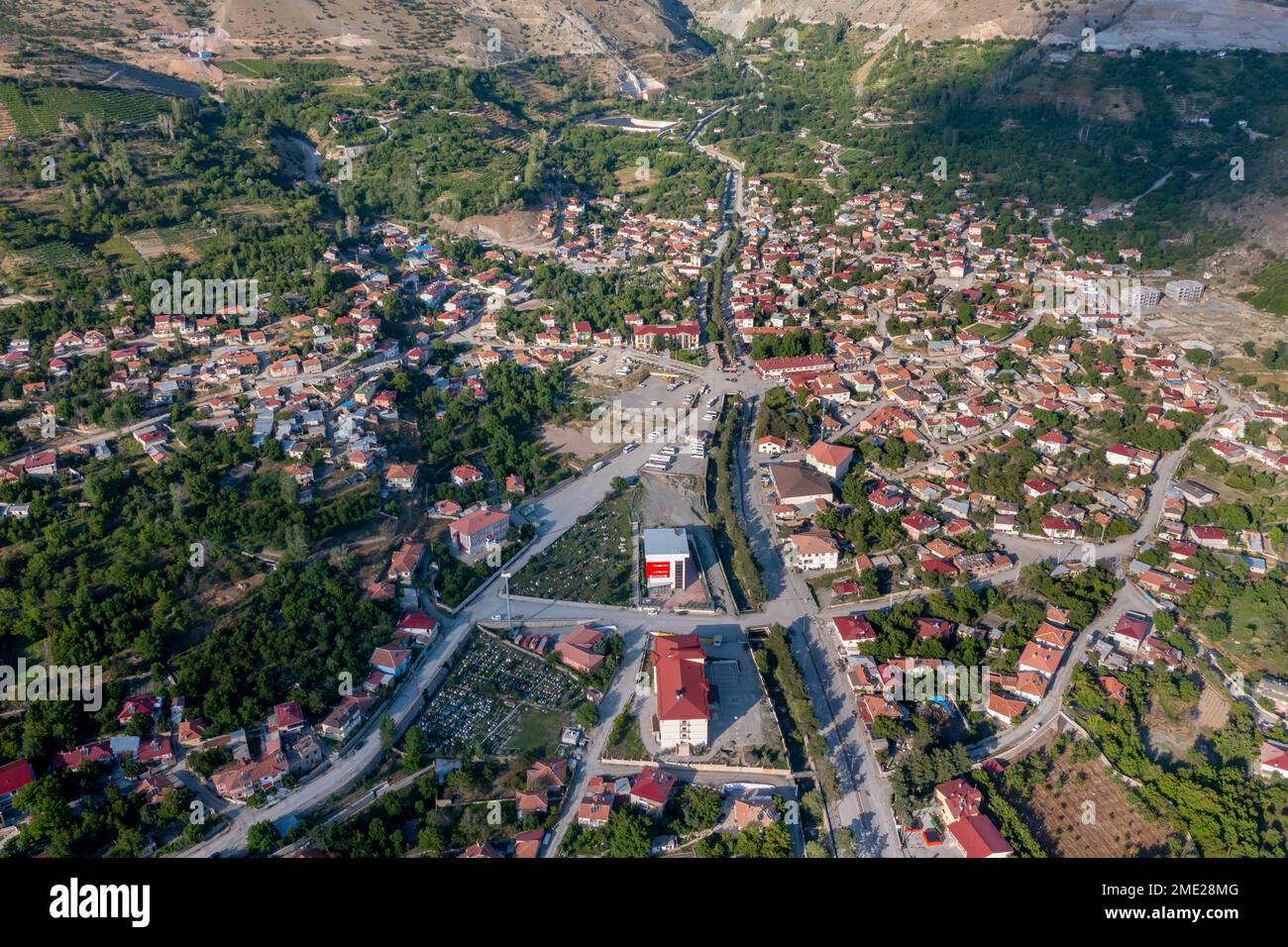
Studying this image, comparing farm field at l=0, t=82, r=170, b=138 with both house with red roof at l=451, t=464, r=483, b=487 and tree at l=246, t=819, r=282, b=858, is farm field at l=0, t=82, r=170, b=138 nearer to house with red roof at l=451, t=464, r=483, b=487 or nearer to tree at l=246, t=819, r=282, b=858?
house with red roof at l=451, t=464, r=483, b=487

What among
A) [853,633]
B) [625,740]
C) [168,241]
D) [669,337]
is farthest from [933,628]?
[168,241]

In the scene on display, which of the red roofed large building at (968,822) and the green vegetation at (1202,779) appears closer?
the red roofed large building at (968,822)

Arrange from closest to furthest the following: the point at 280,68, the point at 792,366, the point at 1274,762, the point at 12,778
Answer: the point at 12,778 → the point at 1274,762 → the point at 792,366 → the point at 280,68

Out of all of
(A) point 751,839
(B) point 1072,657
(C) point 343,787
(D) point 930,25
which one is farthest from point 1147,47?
(C) point 343,787

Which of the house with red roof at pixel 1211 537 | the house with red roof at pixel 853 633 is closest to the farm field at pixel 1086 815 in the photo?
the house with red roof at pixel 853 633

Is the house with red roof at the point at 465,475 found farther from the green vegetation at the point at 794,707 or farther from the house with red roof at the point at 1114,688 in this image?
the house with red roof at the point at 1114,688

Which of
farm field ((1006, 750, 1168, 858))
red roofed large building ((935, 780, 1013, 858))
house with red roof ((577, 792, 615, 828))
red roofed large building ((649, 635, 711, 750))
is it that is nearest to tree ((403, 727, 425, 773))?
house with red roof ((577, 792, 615, 828))

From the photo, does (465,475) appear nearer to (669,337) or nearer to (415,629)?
(415,629)
